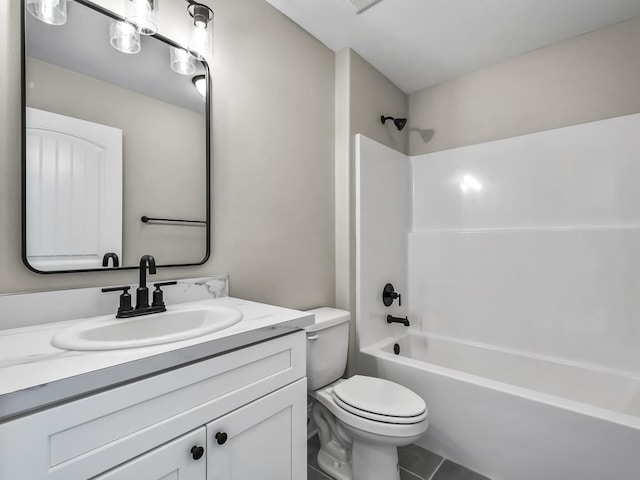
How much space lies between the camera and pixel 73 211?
3.53 ft

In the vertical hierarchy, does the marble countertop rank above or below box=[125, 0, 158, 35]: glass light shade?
below

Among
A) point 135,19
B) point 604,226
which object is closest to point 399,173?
point 604,226

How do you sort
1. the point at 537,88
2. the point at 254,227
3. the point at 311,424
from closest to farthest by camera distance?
the point at 254,227 < the point at 311,424 < the point at 537,88

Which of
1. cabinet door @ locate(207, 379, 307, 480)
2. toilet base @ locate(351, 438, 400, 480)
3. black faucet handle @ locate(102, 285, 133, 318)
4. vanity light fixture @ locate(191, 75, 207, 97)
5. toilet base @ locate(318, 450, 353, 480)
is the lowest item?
toilet base @ locate(318, 450, 353, 480)

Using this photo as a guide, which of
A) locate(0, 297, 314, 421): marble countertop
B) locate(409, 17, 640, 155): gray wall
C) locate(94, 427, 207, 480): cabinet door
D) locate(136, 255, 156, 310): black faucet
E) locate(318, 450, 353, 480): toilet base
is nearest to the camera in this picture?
locate(0, 297, 314, 421): marble countertop

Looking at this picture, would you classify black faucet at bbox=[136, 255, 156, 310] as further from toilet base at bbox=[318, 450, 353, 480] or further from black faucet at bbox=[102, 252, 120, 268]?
toilet base at bbox=[318, 450, 353, 480]

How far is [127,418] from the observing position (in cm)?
70

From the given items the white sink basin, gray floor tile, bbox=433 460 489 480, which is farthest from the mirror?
gray floor tile, bbox=433 460 489 480

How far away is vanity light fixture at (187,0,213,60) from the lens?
4.36ft

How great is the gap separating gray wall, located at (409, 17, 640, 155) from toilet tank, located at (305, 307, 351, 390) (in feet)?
5.41

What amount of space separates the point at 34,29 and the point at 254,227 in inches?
41.0

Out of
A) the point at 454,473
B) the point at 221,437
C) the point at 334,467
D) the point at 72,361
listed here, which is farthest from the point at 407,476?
the point at 72,361

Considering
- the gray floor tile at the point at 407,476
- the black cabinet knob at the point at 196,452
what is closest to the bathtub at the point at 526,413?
the gray floor tile at the point at 407,476

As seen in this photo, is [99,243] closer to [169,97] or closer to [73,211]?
[73,211]
